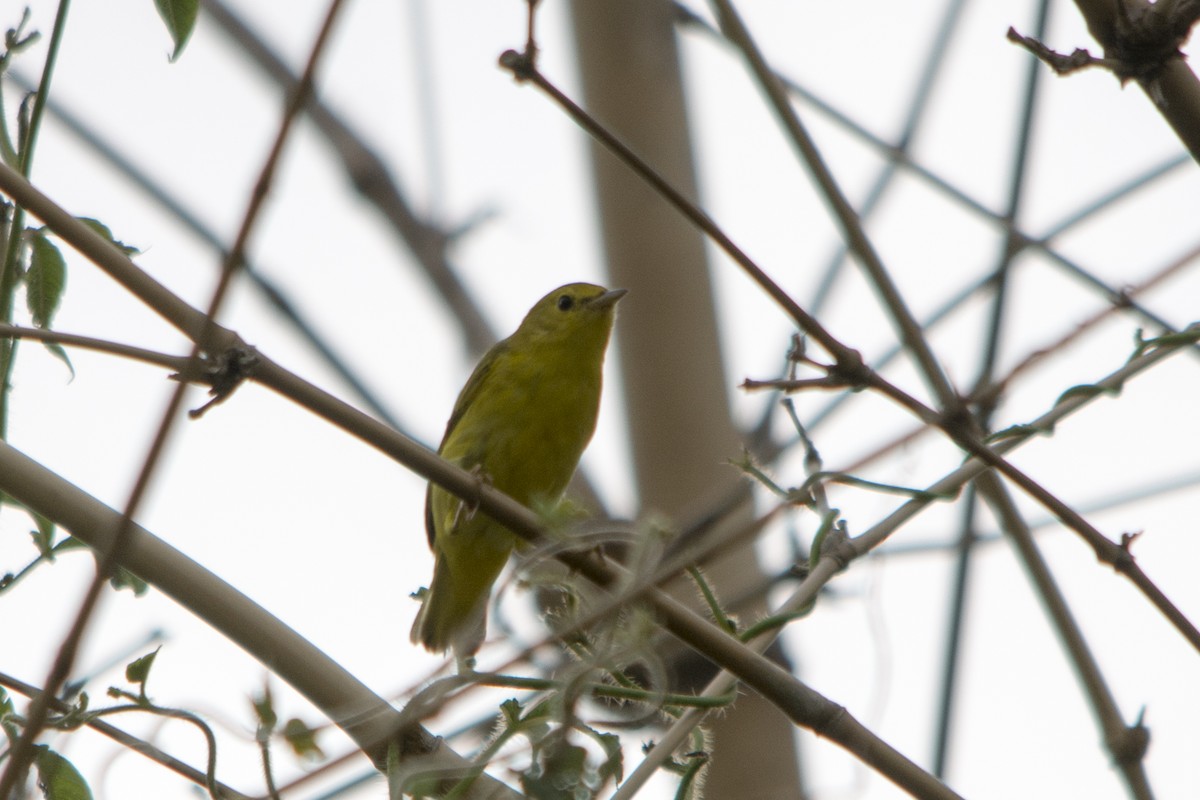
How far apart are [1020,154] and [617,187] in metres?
Answer: 2.46

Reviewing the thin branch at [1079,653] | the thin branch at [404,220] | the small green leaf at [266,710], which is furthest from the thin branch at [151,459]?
the thin branch at [404,220]

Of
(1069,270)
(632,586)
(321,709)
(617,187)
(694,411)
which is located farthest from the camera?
(617,187)

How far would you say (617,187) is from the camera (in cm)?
522

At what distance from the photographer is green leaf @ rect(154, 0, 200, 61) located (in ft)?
6.41

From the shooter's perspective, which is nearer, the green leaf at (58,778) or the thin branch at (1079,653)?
the green leaf at (58,778)

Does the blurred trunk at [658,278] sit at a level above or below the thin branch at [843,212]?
above

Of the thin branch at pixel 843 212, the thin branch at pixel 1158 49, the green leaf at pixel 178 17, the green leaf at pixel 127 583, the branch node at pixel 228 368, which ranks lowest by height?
the branch node at pixel 228 368

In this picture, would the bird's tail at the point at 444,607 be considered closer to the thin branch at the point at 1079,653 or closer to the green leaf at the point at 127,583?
the green leaf at the point at 127,583

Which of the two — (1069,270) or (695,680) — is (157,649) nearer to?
(1069,270)

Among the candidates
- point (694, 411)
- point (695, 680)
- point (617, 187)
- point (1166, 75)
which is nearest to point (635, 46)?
point (617, 187)

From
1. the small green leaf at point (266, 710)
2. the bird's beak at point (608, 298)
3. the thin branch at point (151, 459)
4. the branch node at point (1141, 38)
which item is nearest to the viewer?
the thin branch at point (151, 459)

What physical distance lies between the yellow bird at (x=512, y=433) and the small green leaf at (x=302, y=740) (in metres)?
3.22

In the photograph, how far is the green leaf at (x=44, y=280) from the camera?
217cm

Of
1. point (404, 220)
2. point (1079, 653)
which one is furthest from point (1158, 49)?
point (404, 220)
